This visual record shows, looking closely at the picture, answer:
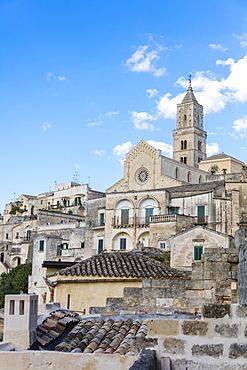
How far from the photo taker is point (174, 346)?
479 cm

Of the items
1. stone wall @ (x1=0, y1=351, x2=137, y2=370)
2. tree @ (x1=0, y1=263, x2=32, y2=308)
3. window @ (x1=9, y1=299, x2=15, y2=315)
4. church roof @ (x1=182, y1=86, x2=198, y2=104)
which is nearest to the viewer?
stone wall @ (x1=0, y1=351, x2=137, y2=370)

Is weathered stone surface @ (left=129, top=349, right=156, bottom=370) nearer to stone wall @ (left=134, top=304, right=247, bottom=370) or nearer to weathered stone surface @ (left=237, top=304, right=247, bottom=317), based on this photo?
stone wall @ (left=134, top=304, right=247, bottom=370)

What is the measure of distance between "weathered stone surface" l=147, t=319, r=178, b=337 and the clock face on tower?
60.7 metres

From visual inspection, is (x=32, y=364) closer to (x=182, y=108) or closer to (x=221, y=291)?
(x=221, y=291)

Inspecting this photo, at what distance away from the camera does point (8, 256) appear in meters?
70.6

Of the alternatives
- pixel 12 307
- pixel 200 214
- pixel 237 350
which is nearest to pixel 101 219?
pixel 200 214

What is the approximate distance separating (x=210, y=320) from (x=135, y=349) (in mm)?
755

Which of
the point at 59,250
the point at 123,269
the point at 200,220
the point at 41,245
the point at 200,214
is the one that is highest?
the point at 200,214

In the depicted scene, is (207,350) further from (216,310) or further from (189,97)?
(189,97)

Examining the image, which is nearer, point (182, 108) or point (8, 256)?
point (8, 256)

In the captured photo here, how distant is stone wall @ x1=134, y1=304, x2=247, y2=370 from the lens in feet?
15.3

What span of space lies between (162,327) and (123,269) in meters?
13.2

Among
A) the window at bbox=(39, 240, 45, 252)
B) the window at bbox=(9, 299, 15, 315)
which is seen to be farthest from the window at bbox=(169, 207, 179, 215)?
the window at bbox=(9, 299, 15, 315)

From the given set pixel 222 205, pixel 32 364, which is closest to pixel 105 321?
pixel 32 364
